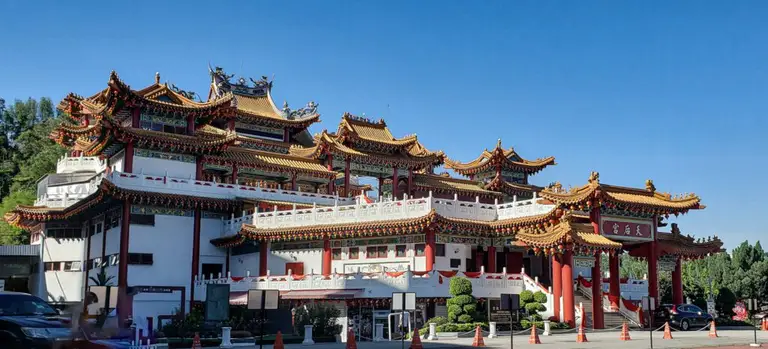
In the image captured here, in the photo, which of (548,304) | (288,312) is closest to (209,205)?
(288,312)

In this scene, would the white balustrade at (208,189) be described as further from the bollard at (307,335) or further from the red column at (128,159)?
the bollard at (307,335)

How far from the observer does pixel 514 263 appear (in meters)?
45.7

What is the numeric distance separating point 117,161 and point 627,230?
3093cm

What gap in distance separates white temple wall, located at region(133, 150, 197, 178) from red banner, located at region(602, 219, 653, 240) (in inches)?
1001

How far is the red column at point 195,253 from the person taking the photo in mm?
46312

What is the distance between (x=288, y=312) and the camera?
38.3 m

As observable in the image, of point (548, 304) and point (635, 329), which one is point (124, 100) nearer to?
point (548, 304)

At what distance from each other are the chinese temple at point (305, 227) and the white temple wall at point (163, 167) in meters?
0.08

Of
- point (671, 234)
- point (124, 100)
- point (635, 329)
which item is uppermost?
point (124, 100)

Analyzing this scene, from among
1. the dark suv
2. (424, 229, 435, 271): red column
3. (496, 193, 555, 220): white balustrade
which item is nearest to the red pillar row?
(424, 229, 435, 271): red column

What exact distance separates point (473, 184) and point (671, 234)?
63.6 ft

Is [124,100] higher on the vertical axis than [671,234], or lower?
higher

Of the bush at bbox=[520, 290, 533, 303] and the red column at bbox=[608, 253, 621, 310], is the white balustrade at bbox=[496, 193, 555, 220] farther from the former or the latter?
the bush at bbox=[520, 290, 533, 303]

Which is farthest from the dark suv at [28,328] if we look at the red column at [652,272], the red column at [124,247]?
the red column at [652,272]
